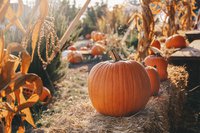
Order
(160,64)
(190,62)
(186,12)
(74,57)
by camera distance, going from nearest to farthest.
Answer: (160,64)
(190,62)
(186,12)
(74,57)

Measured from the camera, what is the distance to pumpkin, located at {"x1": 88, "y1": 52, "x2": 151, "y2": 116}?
2.05 m

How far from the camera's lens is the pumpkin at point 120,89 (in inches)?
80.6

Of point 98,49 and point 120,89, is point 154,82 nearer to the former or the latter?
point 120,89

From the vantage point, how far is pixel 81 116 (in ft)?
6.73

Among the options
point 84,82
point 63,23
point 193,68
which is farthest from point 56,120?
point 84,82

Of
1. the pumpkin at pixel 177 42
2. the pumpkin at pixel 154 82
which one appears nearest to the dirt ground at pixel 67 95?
the pumpkin at pixel 154 82

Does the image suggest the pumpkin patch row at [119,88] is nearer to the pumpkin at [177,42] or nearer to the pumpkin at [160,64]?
the pumpkin at [160,64]

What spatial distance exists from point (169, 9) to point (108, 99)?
3963mm

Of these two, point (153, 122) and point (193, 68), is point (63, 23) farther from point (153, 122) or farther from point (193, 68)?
point (153, 122)

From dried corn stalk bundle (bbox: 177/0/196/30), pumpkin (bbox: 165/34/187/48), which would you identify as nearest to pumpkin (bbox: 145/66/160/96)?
pumpkin (bbox: 165/34/187/48)

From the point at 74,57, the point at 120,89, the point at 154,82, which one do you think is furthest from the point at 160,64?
the point at 74,57

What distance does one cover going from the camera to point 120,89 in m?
2.04

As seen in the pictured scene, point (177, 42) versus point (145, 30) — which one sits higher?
point (145, 30)

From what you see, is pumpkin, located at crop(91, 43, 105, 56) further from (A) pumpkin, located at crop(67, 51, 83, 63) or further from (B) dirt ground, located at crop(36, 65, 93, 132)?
(B) dirt ground, located at crop(36, 65, 93, 132)
